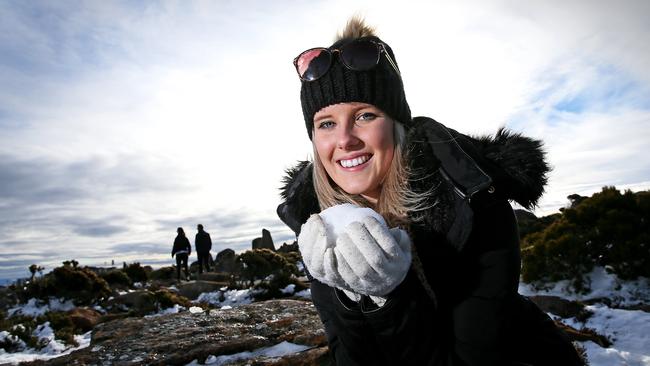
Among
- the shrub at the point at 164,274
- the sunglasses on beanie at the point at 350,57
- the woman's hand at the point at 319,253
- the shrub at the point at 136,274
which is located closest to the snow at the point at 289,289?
the sunglasses on beanie at the point at 350,57

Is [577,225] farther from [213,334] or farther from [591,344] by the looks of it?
[213,334]

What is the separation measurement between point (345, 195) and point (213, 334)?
2.71 m

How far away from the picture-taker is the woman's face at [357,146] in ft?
6.53

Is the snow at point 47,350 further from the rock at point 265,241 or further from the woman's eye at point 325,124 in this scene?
the rock at point 265,241

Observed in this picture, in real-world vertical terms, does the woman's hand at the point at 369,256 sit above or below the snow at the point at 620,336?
above

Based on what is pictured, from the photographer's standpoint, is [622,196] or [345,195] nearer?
[345,195]

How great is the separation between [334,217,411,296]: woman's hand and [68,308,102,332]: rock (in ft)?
33.6

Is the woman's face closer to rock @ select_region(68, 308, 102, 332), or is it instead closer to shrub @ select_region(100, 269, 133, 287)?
rock @ select_region(68, 308, 102, 332)

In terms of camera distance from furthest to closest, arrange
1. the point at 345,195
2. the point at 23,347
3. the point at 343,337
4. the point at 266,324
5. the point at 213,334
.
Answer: the point at 23,347, the point at 266,324, the point at 213,334, the point at 345,195, the point at 343,337

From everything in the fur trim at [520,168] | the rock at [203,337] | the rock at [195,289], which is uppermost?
the fur trim at [520,168]

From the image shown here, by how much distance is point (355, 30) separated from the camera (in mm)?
2371

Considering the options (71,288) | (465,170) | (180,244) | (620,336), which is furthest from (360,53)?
(180,244)

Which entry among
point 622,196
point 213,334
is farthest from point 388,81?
point 622,196

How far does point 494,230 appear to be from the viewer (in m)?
1.63
